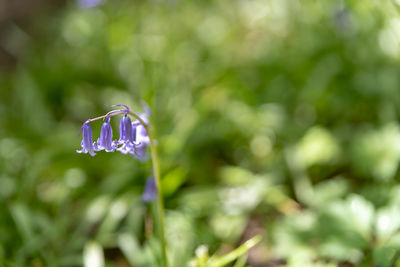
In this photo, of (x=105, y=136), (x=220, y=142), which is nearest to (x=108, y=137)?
(x=105, y=136)

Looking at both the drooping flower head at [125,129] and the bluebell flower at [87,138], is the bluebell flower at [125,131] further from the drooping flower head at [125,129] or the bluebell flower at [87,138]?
the bluebell flower at [87,138]

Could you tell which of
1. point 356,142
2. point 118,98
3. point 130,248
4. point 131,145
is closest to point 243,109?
point 356,142

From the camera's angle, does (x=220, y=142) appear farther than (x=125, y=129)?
Yes

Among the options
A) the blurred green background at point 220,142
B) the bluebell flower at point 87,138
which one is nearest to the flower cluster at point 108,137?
the bluebell flower at point 87,138

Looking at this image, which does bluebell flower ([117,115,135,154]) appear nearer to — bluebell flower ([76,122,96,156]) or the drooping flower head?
the drooping flower head

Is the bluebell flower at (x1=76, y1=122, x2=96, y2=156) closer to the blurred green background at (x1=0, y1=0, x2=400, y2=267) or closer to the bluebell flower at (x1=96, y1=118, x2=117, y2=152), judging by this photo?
the bluebell flower at (x1=96, y1=118, x2=117, y2=152)

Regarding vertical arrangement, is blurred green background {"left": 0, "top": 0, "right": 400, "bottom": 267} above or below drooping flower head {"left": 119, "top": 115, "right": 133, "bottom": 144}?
above

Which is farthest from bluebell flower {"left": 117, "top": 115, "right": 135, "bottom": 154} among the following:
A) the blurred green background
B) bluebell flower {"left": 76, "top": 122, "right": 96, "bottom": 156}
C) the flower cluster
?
the blurred green background

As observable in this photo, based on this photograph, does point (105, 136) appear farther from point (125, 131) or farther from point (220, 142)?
point (220, 142)

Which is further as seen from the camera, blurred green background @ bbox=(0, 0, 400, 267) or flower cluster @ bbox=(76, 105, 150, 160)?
blurred green background @ bbox=(0, 0, 400, 267)
